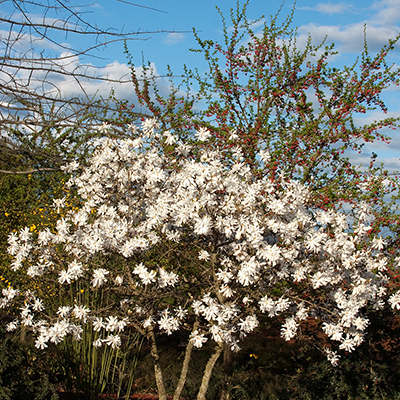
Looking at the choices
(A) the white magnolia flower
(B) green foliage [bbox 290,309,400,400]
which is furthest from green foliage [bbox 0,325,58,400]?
(B) green foliage [bbox 290,309,400,400]

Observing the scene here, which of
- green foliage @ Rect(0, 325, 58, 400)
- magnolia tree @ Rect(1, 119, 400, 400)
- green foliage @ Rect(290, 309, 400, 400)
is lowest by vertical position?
green foliage @ Rect(0, 325, 58, 400)

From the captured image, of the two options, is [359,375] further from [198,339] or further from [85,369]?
[85,369]

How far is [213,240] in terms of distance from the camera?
4617 mm

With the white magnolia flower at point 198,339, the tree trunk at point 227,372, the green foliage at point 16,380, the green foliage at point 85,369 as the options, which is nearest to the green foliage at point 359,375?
the tree trunk at point 227,372

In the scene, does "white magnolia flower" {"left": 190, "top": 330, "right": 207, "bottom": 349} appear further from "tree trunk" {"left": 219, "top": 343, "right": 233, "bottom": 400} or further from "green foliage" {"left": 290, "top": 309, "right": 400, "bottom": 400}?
"green foliage" {"left": 290, "top": 309, "right": 400, "bottom": 400}

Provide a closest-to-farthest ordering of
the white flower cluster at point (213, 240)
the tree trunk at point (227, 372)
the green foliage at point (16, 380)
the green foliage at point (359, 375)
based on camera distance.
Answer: the white flower cluster at point (213, 240) < the green foliage at point (16, 380) < the green foliage at point (359, 375) < the tree trunk at point (227, 372)

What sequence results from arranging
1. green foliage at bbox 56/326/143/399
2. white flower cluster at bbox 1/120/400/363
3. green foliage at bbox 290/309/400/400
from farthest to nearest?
green foliage at bbox 290/309/400/400
green foliage at bbox 56/326/143/399
white flower cluster at bbox 1/120/400/363

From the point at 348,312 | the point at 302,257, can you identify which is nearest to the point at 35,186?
the point at 302,257

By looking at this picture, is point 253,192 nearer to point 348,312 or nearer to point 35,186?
point 348,312

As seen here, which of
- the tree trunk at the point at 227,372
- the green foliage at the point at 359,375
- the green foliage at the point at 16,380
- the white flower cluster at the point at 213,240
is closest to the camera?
the white flower cluster at the point at 213,240

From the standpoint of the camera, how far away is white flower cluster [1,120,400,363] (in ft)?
13.0

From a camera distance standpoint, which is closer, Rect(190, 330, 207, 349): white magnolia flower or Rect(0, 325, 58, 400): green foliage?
Rect(190, 330, 207, 349): white magnolia flower

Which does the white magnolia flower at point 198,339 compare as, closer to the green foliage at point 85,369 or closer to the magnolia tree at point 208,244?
the magnolia tree at point 208,244

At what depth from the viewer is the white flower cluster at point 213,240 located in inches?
155
